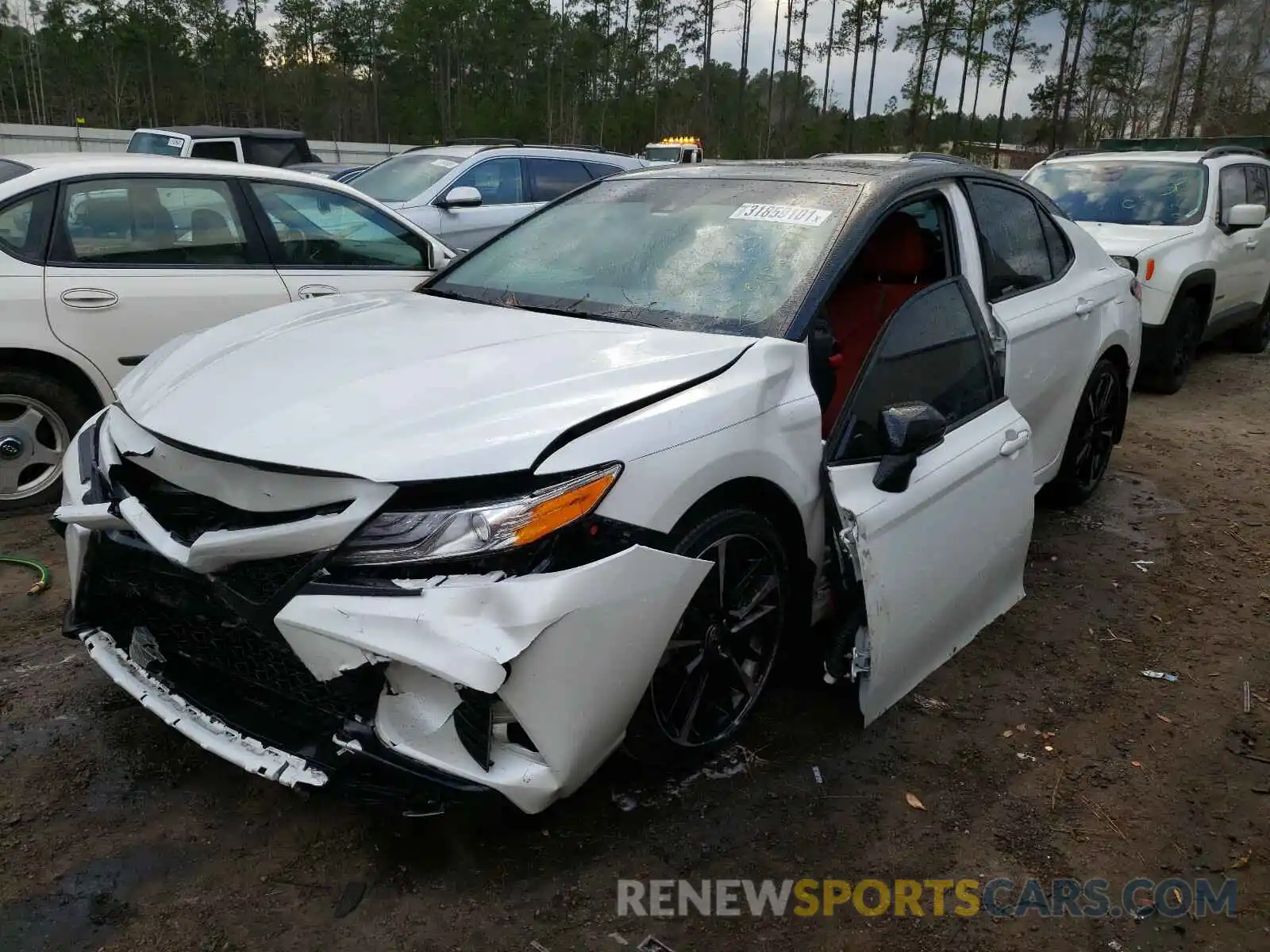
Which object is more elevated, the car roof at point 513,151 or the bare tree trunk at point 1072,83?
the bare tree trunk at point 1072,83

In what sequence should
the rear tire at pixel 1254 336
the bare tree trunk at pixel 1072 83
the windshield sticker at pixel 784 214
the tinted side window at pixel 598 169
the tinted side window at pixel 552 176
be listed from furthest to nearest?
the bare tree trunk at pixel 1072 83
the tinted side window at pixel 598 169
the tinted side window at pixel 552 176
the rear tire at pixel 1254 336
the windshield sticker at pixel 784 214

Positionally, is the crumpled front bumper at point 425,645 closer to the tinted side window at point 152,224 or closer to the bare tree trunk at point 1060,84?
the tinted side window at point 152,224

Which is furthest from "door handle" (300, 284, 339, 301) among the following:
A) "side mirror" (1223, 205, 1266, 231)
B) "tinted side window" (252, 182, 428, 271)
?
"side mirror" (1223, 205, 1266, 231)

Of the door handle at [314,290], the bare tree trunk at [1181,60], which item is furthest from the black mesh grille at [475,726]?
the bare tree trunk at [1181,60]

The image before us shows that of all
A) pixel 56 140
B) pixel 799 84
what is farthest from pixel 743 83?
pixel 56 140

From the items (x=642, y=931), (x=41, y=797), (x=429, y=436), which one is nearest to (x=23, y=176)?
(x=41, y=797)

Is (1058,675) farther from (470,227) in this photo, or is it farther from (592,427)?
(470,227)

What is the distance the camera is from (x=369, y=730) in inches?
83.2

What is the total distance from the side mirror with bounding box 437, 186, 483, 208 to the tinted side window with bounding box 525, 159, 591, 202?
5.18 ft

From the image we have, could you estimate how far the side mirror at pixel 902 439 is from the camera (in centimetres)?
261

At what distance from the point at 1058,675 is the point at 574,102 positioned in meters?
49.0

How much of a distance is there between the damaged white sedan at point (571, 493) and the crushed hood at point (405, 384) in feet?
0.04

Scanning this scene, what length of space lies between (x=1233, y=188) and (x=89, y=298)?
28.8ft

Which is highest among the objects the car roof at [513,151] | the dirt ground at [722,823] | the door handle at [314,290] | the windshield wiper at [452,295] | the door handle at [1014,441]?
the car roof at [513,151]
